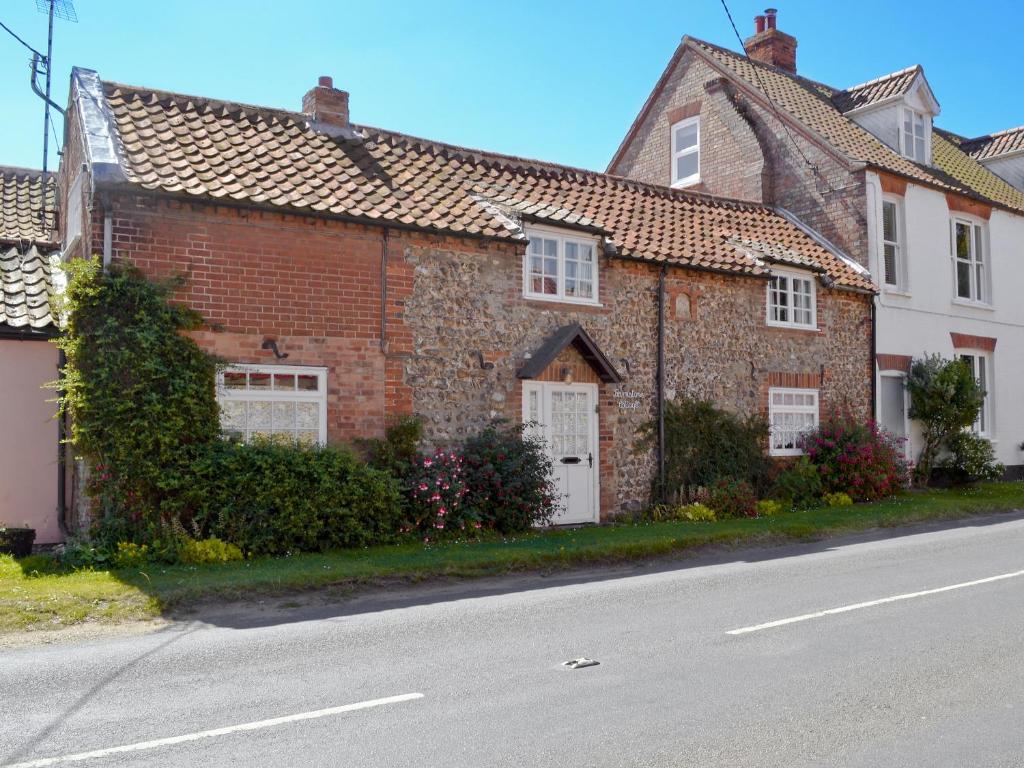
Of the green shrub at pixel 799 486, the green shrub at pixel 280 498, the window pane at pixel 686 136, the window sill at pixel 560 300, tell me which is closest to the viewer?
the green shrub at pixel 280 498

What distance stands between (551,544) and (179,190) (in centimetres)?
665

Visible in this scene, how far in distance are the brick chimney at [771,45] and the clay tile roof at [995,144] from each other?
20.7 feet

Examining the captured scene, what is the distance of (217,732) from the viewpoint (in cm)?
515

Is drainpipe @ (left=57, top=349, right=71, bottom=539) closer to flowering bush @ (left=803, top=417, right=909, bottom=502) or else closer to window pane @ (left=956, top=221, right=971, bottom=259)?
flowering bush @ (left=803, top=417, right=909, bottom=502)

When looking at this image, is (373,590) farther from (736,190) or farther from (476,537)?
(736,190)

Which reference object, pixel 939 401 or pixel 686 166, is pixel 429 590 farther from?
pixel 686 166

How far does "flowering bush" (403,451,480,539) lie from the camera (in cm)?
1259

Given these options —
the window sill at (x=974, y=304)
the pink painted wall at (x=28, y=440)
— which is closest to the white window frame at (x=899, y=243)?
the window sill at (x=974, y=304)

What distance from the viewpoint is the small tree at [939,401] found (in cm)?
2062

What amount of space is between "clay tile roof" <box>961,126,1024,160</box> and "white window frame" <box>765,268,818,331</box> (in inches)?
454

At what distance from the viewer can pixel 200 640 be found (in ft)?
24.6

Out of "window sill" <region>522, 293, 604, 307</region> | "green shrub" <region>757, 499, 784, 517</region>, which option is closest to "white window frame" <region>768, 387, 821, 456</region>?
"green shrub" <region>757, 499, 784, 517</region>

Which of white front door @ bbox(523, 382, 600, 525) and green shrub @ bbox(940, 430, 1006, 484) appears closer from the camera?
white front door @ bbox(523, 382, 600, 525)

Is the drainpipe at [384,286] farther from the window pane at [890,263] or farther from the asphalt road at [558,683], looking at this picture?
the window pane at [890,263]
